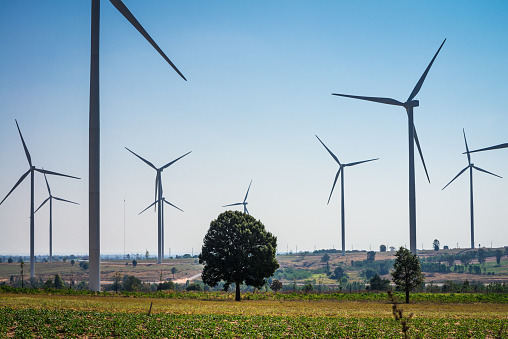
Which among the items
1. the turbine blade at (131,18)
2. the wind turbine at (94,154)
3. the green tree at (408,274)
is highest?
the turbine blade at (131,18)

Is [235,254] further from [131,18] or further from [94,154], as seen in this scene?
[131,18]

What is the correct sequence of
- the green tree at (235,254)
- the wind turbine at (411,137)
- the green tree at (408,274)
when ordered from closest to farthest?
the green tree at (408,274) → the green tree at (235,254) → the wind turbine at (411,137)

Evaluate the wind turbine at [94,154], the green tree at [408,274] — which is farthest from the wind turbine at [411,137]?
the wind turbine at [94,154]

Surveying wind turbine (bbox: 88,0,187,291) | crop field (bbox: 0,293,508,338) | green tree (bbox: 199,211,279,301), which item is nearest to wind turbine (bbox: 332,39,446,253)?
green tree (bbox: 199,211,279,301)

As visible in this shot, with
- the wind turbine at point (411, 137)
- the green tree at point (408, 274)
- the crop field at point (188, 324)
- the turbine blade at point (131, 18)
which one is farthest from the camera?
the wind turbine at point (411, 137)

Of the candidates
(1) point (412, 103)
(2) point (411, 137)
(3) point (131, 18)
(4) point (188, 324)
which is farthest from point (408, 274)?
(3) point (131, 18)

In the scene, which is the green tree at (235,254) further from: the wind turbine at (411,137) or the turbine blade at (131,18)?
the turbine blade at (131,18)

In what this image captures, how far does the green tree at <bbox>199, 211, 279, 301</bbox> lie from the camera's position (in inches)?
3378

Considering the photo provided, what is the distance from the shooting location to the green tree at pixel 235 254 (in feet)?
282

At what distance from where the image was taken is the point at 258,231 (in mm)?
89312

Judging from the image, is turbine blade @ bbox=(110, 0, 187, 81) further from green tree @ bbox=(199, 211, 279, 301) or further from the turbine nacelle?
the turbine nacelle

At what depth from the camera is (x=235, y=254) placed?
282 feet

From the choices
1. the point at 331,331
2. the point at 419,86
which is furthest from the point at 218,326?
the point at 419,86

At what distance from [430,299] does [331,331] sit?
52.7 meters
